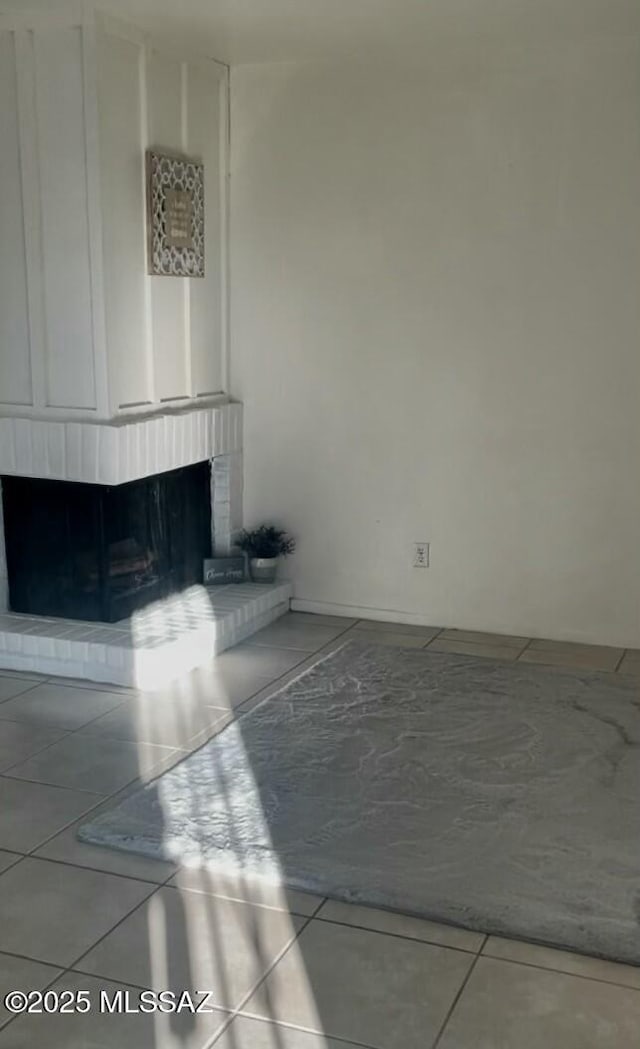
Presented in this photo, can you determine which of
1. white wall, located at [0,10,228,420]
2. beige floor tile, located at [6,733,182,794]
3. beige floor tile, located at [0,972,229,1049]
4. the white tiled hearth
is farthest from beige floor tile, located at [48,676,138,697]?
beige floor tile, located at [0,972,229,1049]

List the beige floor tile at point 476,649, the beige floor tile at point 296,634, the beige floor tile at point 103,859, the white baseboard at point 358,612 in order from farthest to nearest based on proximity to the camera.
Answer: the white baseboard at point 358,612 < the beige floor tile at point 296,634 < the beige floor tile at point 476,649 < the beige floor tile at point 103,859

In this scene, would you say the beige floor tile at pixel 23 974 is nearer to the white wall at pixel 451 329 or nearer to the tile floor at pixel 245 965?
the tile floor at pixel 245 965

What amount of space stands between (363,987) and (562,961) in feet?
1.27

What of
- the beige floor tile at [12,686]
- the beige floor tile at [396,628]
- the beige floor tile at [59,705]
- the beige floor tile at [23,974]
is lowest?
the beige floor tile at [396,628]

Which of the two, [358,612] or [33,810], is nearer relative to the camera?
[33,810]

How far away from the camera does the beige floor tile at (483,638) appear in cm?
397

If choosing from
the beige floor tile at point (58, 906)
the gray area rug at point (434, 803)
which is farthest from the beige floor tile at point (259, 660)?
the beige floor tile at point (58, 906)

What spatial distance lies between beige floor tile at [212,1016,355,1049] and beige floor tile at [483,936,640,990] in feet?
1.31

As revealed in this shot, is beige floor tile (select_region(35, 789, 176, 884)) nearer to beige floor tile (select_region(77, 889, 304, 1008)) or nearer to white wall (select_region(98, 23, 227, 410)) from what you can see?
beige floor tile (select_region(77, 889, 304, 1008))

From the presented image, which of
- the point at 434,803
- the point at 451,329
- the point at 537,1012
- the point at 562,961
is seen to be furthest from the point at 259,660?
Result: the point at 537,1012

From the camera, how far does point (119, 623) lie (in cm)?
371

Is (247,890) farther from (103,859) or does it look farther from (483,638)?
(483,638)

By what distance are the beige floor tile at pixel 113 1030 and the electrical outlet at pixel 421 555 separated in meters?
2.42

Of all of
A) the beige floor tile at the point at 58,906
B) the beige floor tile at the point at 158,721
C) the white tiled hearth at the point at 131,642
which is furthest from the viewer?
the white tiled hearth at the point at 131,642
